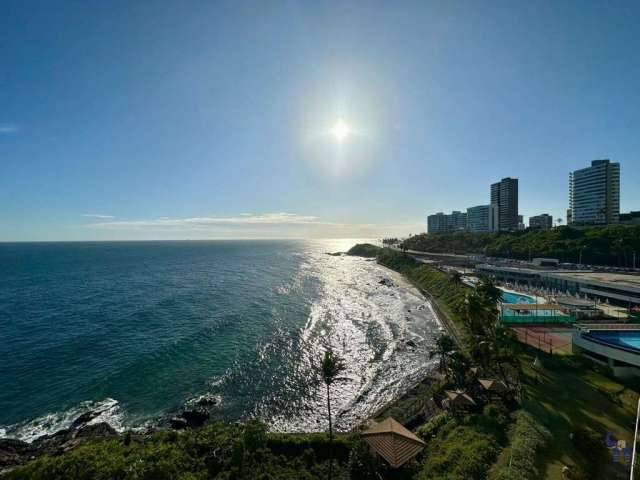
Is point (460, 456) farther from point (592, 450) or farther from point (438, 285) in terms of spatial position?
point (438, 285)

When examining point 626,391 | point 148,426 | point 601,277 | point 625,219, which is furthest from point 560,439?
point 625,219

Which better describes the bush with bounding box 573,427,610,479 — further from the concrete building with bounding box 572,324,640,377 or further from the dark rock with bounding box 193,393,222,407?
the dark rock with bounding box 193,393,222,407

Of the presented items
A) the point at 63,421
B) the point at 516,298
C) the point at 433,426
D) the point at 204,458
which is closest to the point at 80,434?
the point at 63,421

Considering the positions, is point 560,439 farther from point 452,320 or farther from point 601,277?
point 601,277

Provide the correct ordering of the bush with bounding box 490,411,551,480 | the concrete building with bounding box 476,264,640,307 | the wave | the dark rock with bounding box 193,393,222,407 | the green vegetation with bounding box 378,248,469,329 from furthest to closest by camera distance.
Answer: the green vegetation with bounding box 378,248,469,329
the concrete building with bounding box 476,264,640,307
the dark rock with bounding box 193,393,222,407
the wave
the bush with bounding box 490,411,551,480

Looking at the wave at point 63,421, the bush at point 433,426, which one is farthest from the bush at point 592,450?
the wave at point 63,421

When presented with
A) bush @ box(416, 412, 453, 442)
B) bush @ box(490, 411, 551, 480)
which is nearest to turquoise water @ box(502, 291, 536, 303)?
bush @ box(490, 411, 551, 480)
